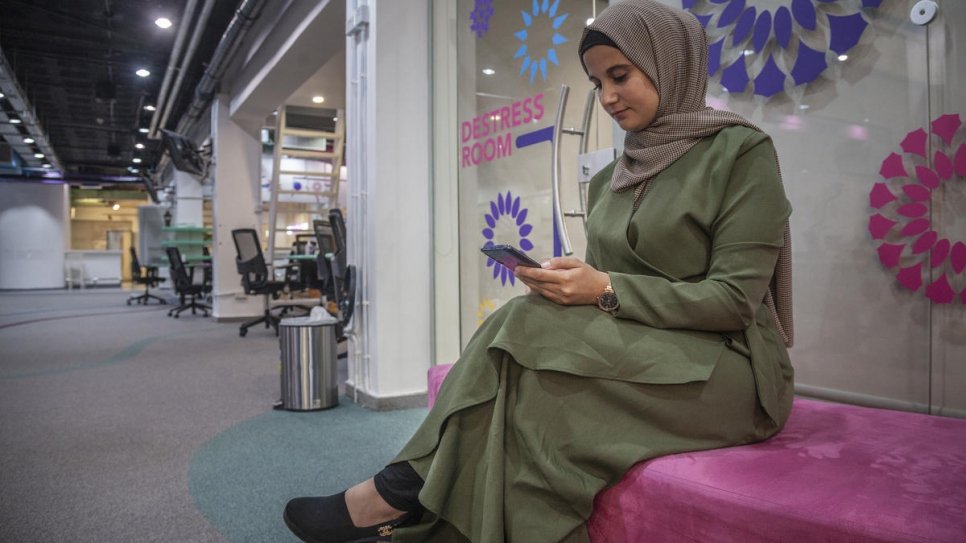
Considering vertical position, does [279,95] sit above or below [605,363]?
above

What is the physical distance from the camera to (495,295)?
312 centimetres

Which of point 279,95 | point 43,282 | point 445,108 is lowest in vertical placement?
point 43,282

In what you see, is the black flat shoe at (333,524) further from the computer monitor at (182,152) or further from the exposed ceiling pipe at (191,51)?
the computer monitor at (182,152)

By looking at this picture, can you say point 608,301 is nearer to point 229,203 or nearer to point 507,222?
point 507,222

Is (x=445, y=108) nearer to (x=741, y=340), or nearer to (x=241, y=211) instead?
(x=741, y=340)

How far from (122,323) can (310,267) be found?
9.41ft

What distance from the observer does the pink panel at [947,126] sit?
4.95ft

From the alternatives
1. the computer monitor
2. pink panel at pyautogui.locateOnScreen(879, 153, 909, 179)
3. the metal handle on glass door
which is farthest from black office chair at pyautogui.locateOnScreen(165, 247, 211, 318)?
pink panel at pyautogui.locateOnScreen(879, 153, 909, 179)

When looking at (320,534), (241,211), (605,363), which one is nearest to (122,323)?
(241,211)

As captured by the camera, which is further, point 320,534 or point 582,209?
point 582,209

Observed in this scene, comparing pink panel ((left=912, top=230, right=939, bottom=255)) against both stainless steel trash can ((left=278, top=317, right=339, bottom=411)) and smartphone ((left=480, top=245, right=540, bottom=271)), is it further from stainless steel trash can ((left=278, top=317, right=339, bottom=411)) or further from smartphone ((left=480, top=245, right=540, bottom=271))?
stainless steel trash can ((left=278, top=317, right=339, bottom=411))

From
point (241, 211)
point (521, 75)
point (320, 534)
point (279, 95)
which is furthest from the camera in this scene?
point (241, 211)

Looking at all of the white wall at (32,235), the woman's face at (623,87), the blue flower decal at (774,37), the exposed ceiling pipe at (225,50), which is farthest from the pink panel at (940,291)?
the white wall at (32,235)

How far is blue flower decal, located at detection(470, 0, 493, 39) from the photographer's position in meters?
3.17
